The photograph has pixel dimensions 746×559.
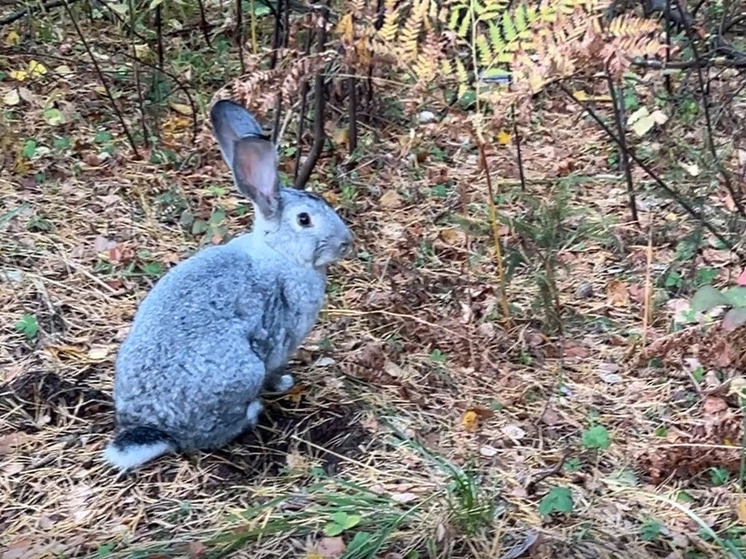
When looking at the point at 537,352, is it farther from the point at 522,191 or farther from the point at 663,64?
the point at 663,64

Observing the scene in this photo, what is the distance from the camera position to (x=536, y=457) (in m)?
3.64

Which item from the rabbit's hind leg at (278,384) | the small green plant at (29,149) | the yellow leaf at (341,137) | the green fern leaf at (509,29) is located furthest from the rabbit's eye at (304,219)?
the small green plant at (29,149)

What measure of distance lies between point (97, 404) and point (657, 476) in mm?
2115

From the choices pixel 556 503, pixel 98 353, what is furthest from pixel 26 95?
pixel 556 503

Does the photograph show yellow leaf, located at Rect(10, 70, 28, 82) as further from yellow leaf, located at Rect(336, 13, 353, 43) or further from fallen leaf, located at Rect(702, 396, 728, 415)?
fallen leaf, located at Rect(702, 396, 728, 415)

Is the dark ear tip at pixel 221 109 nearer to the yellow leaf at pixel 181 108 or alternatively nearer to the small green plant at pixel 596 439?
the small green plant at pixel 596 439

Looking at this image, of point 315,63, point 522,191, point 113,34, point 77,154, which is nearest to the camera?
point 315,63

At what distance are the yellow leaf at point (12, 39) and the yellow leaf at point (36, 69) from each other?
0.30 m

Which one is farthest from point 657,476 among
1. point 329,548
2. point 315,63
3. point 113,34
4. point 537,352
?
point 113,34

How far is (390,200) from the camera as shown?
5449 mm

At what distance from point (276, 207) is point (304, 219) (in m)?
0.12

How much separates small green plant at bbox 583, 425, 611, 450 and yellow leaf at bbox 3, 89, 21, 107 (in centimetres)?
408

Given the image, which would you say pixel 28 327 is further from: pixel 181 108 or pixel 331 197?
pixel 181 108

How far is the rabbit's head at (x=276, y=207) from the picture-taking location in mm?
3803
